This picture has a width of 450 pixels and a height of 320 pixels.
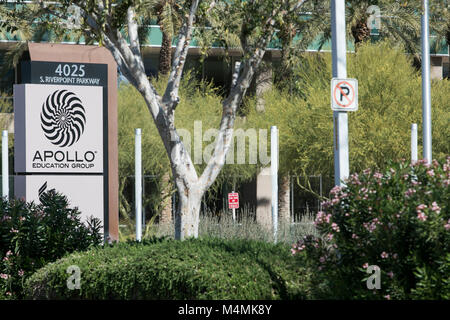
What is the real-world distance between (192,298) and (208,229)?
9916 mm

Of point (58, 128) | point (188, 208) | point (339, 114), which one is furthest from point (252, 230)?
point (339, 114)

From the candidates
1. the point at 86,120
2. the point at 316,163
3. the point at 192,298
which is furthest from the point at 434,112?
the point at 192,298

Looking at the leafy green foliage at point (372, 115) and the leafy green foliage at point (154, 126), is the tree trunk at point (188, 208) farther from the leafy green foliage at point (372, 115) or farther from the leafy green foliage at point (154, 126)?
the leafy green foliage at point (154, 126)

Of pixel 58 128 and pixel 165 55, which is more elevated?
pixel 165 55

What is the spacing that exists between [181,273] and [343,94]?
349cm

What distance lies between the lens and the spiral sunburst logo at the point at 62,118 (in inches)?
563

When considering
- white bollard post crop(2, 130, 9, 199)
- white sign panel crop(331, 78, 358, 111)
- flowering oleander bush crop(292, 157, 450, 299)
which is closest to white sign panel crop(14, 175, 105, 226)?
white bollard post crop(2, 130, 9, 199)

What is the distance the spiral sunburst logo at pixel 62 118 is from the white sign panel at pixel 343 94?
606cm

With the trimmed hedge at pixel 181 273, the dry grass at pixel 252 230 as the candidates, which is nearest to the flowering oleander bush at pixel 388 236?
the trimmed hedge at pixel 181 273

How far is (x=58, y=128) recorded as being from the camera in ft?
47.0

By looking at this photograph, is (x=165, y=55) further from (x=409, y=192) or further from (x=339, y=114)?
(x=409, y=192)

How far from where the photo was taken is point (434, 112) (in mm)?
29422

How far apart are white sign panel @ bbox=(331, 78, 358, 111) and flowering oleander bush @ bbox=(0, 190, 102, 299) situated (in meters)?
4.15

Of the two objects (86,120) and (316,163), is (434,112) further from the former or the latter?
(86,120)
